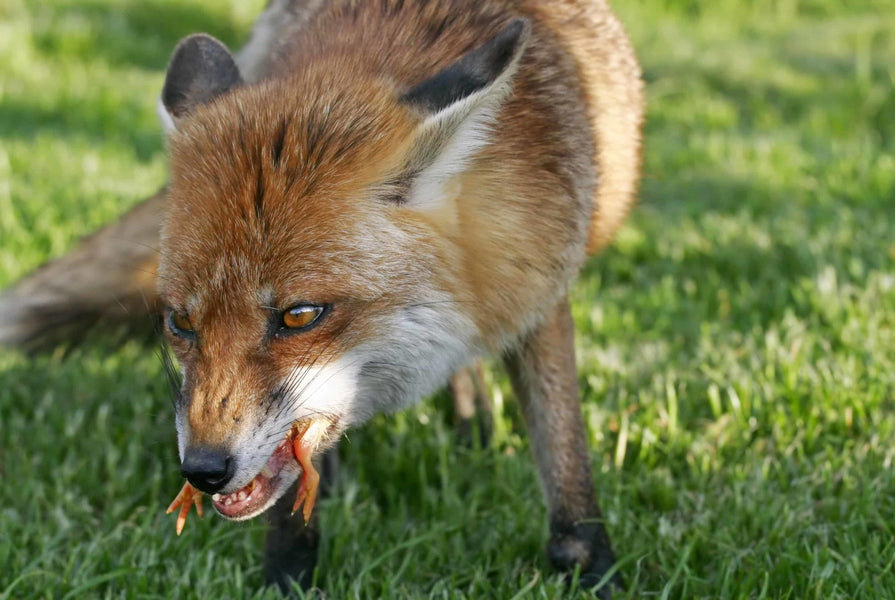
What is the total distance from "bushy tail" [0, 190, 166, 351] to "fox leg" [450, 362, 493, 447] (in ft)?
5.06

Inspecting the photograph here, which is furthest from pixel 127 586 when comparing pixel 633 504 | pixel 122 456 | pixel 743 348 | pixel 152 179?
pixel 152 179

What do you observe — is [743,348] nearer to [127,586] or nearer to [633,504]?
[633,504]

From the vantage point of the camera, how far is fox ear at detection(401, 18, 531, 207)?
116 inches

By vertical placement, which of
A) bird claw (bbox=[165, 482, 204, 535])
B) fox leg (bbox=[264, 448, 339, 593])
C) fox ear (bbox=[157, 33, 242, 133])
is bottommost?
fox leg (bbox=[264, 448, 339, 593])

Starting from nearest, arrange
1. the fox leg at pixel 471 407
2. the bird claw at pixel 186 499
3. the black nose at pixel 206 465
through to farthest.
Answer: the black nose at pixel 206 465 < the bird claw at pixel 186 499 < the fox leg at pixel 471 407

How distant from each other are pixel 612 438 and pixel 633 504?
53 cm

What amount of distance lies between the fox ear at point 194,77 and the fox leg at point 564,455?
4.80 feet

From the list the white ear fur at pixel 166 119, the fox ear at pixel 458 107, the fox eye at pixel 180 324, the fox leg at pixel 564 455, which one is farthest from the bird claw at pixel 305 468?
the white ear fur at pixel 166 119

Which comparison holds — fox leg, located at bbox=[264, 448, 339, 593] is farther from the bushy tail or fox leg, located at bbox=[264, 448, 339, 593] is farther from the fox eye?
the bushy tail

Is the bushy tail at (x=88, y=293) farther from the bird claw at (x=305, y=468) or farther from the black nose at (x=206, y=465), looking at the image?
the black nose at (x=206, y=465)

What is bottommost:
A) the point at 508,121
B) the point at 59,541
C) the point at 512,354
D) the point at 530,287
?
the point at 59,541

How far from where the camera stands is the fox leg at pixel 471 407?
486 centimetres

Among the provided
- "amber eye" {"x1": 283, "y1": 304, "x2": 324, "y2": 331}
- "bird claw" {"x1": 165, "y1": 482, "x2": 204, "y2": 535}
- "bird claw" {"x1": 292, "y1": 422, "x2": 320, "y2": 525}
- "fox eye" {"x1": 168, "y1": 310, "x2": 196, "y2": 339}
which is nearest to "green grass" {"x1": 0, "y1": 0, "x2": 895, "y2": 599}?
"bird claw" {"x1": 165, "y1": 482, "x2": 204, "y2": 535}

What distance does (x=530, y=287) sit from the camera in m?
3.38
